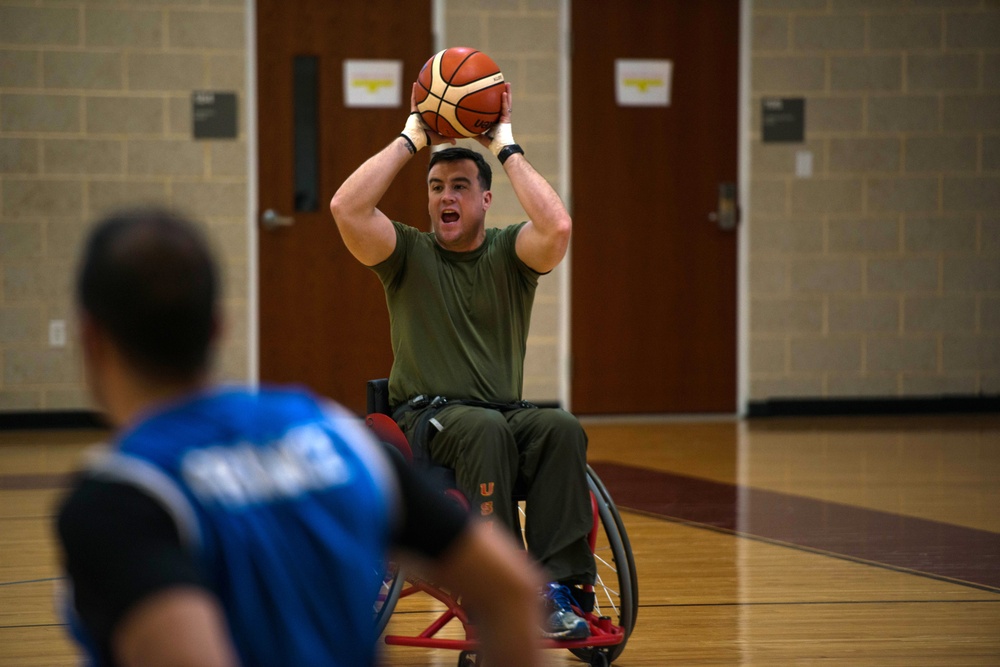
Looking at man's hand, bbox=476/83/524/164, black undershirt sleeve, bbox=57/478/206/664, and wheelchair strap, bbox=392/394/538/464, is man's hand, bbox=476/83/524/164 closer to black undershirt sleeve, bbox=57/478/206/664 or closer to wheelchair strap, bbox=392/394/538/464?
wheelchair strap, bbox=392/394/538/464

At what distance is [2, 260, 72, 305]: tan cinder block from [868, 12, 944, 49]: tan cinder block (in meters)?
4.50

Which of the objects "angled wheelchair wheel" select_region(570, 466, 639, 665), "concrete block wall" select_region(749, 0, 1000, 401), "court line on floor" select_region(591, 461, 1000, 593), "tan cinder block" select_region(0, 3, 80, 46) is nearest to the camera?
"angled wheelchair wheel" select_region(570, 466, 639, 665)

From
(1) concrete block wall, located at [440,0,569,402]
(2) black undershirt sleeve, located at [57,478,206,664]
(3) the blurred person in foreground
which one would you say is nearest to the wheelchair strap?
(3) the blurred person in foreground

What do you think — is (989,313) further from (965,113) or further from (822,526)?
(822,526)

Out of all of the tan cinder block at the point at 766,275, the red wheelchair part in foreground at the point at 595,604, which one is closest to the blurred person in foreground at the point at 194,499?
the red wheelchair part in foreground at the point at 595,604

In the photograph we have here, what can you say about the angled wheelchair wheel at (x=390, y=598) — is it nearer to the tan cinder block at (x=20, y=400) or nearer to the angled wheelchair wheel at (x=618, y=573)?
the angled wheelchair wheel at (x=618, y=573)

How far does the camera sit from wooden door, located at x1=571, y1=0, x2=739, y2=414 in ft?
20.7

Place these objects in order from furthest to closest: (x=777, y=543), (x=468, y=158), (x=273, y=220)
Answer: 1. (x=273, y=220)
2. (x=777, y=543)
3. (x=468, y=158)

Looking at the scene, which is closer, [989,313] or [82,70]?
[82,70]

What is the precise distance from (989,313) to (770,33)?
78.8 inches

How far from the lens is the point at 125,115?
5.98 m

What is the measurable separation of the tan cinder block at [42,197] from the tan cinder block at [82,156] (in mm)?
72

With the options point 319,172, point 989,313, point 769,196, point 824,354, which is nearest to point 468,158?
point 319,172

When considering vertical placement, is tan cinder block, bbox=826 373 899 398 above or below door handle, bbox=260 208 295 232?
below
